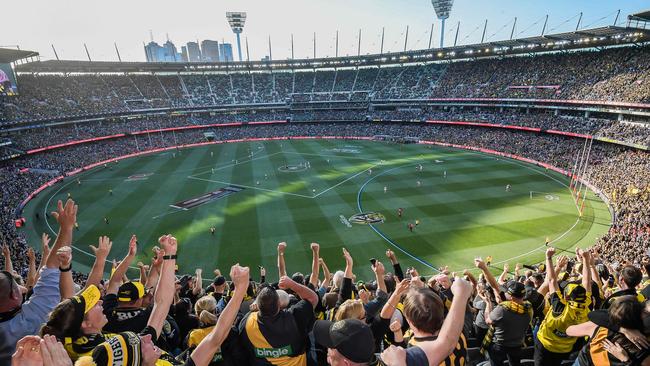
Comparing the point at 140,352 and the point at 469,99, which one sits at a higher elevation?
the point at 140,352

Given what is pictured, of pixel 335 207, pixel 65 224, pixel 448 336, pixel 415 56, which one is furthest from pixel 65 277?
pixel 415 56

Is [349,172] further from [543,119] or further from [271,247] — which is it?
[543,119]

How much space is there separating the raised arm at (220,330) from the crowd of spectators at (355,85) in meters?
62.6

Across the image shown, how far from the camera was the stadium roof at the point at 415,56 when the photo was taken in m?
55.7

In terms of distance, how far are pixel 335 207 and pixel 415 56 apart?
221ft

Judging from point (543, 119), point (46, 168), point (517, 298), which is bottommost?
point (46, 168)

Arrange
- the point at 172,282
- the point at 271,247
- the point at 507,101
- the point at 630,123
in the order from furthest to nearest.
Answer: the point at 507,101 < the point at 630,123 < the point at 271,247 < the point at 172,282

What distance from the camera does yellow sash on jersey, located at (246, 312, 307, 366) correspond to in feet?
16.5

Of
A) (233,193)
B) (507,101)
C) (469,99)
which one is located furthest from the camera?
(469,99)

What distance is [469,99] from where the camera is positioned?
A: 7500 centimetres

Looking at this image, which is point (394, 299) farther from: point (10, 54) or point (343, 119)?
point (343, 119)

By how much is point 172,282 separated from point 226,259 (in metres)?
22.9

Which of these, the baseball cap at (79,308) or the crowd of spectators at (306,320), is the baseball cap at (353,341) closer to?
the crowd of spectators at (306,320)

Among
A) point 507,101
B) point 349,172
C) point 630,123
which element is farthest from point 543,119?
point 349,172
